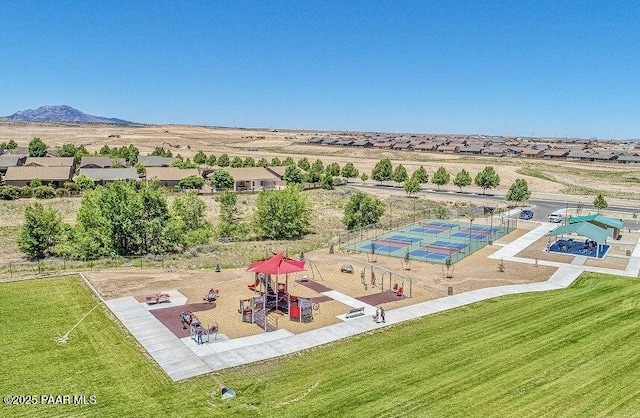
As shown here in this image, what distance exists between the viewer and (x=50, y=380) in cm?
1811

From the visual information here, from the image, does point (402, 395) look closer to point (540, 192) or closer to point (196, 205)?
point (196, 205)

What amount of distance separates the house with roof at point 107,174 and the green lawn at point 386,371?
52.8m

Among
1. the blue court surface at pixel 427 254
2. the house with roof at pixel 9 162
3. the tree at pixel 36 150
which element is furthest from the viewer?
the tree at pixel 36 150

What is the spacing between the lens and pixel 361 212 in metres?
Answer: 54.3

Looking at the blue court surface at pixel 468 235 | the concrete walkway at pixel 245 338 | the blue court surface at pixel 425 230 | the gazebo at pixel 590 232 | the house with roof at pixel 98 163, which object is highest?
the house with roof at pixel 98 163

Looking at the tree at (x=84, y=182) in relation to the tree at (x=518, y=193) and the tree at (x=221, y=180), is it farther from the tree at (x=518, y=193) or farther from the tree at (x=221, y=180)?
the tree at (x=518, y=193)

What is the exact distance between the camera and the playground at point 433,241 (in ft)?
130

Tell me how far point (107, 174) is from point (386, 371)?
227 feet

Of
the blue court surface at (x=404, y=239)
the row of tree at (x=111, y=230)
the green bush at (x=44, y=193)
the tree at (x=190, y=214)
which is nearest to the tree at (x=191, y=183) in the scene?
the green bush at (x=44, y=193)

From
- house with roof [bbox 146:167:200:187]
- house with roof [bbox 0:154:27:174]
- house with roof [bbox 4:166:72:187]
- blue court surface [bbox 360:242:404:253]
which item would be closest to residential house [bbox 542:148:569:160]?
house with roof [bbox 146:167:200:187]

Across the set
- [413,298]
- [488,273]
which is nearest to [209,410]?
[413,298]

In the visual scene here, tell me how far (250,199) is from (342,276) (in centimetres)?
4090

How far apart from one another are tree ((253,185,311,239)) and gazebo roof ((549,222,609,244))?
81.7 ft

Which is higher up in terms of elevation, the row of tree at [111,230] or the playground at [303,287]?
the row of tree at [111,230]
